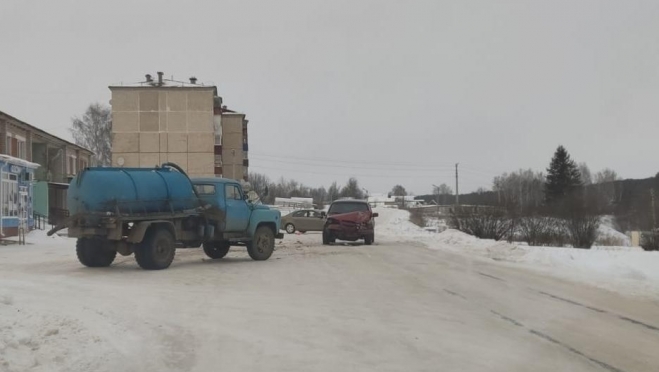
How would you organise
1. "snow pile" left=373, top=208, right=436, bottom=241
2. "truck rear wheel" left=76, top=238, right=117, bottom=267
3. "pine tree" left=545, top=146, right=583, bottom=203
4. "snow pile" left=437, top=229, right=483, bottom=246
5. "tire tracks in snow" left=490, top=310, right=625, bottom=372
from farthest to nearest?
"pine tree" left=545, top=146, right=583, bottom=203
"snow pile" left=373, top=208, right=436, bottom=241
"snow pile" left=437, top=229, right=483, bottom=246
"truck rear wheel" left=76, top=238, right=117, bottom=267
"tire tracks in snow" left=490, top=310, right=625, bottom=372

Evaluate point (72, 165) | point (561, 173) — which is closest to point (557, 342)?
point (72, 165)

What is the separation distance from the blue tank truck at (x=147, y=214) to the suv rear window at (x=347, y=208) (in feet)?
30.9

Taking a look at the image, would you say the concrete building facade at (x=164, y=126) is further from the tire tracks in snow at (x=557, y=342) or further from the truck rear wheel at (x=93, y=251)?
the tire tracks in snow at (x=557, y=342)

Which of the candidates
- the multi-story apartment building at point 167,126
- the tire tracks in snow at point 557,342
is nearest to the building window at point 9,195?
the tire tracks in snow at point 557,342

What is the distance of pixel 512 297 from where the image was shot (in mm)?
11461

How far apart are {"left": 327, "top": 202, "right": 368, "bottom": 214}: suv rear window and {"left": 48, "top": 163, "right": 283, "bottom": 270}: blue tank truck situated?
9.43 meters

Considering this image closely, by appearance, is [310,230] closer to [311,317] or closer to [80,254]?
[80,254]

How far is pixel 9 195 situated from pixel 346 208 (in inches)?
658

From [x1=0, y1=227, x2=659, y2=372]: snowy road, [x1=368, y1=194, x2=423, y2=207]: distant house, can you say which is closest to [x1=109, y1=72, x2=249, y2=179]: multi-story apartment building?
[x1=0, y1=227, x2=659, y2=372]: snowy road

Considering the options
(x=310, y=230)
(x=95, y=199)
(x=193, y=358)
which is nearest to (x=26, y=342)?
(x=193, y=358)

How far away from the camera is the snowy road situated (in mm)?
6562

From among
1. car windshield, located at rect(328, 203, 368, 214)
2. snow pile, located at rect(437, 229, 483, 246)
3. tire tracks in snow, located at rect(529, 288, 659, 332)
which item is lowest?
tire tracks in snow, located at rect(529, 288, 659, 332)

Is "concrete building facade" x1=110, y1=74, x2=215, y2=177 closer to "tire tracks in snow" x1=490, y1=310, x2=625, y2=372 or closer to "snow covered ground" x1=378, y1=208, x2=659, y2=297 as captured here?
"snow covered ground" x1=378, y1=208, x2=659, y2=297

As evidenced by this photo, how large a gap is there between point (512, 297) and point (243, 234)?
30.8 ft
